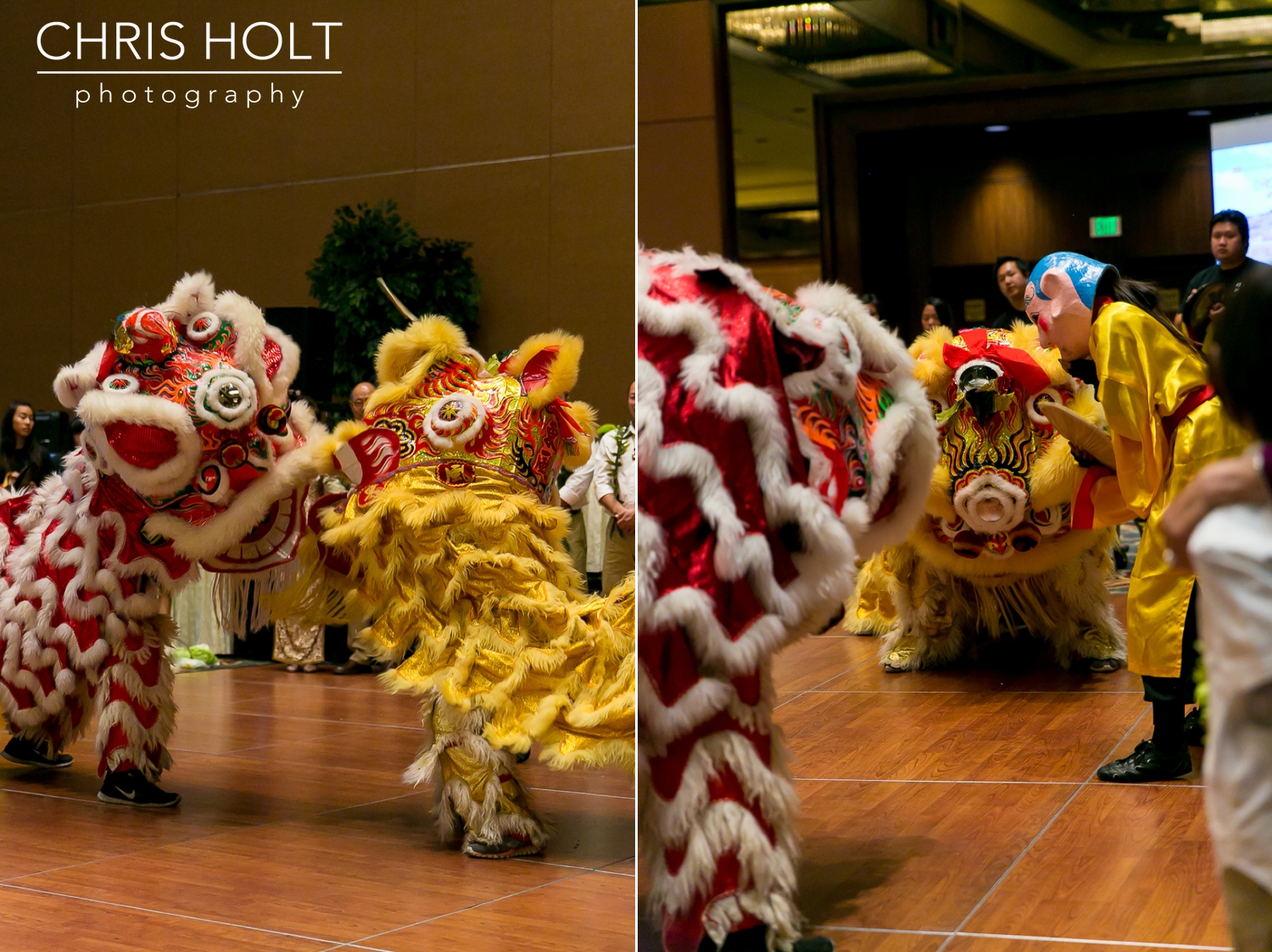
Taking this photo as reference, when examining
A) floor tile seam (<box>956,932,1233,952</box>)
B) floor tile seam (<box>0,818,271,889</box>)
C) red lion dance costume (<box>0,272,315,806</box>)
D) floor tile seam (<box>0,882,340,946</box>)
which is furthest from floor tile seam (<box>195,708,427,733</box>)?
floor tile seam (<box>956,932,1233,952</box>)

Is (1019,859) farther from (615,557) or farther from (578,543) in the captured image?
(578,543)

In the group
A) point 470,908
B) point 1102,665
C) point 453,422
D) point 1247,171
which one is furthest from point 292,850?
point 1247,171

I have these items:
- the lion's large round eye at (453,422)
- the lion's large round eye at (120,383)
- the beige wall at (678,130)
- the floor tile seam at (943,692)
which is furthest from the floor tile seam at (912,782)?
the lion's large round eye at (120,383)

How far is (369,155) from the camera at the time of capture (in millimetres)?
2049

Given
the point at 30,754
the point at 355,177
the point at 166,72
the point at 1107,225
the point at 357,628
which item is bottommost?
the point at 30,754

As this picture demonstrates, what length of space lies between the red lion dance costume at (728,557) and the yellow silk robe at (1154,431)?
0.86 ft

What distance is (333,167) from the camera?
2.07 m

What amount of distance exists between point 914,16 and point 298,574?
1835 millimetres

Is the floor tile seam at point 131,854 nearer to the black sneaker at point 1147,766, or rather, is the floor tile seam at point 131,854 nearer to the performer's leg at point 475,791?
the performer's leg at point 475,791

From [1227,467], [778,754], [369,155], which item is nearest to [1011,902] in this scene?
[778,754]

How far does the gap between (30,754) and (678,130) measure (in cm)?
206

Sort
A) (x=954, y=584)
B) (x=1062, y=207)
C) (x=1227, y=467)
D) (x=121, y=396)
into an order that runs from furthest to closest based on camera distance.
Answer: (x=954, y=584) → (x=121, y=396) → (x=1062, y=207) → (x=1227, y=467)

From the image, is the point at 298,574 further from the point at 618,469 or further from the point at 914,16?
the point at 914,16

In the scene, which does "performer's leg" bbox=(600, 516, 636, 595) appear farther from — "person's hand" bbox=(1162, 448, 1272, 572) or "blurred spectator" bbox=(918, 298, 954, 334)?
"person's hand" bbox=(1162, 448, 1272, 572)
